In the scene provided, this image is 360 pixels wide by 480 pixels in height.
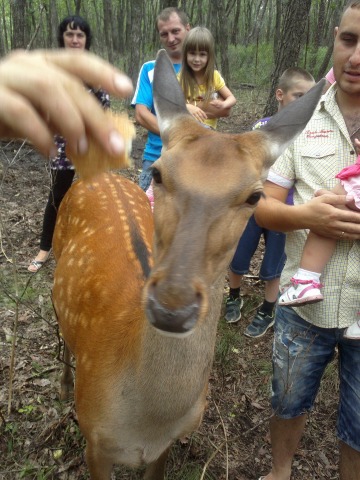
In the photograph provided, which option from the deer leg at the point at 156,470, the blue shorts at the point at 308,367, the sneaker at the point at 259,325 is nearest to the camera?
the blue shorts at the point at 308,367

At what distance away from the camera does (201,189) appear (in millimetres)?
1745

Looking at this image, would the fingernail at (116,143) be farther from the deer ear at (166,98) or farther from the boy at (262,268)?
the boy at (262,268)

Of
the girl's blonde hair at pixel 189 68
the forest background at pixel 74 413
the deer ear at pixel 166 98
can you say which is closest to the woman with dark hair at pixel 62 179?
the forest background at pixel 74 413

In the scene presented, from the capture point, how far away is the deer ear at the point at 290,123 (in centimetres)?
216

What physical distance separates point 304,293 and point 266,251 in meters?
2.28

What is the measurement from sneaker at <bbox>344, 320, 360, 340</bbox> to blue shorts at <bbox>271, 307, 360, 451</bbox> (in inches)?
1.9

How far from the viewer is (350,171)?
2.15m

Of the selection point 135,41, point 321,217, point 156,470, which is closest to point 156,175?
point 321,217

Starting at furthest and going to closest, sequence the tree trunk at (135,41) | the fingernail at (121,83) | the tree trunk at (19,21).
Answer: the tree trunk at (135,41)
the tree trunk at (19,21)
the fingernail at (121,83)

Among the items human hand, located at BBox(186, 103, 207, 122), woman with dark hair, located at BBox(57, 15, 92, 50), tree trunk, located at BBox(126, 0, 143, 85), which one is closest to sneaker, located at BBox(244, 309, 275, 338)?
human hand, located at BBox(186, 103, 207, 122)

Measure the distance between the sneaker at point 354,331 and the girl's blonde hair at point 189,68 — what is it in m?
3.00

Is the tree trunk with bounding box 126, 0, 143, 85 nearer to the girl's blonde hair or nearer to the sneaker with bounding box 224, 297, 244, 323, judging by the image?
the girl's blonde hair

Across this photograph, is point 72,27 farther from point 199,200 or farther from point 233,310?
point 199,200

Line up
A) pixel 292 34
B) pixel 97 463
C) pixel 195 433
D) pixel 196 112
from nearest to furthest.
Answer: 1. pixel 97 463
2. pixel 195 433
3. pixel 196 112
4. pixel 292 34
